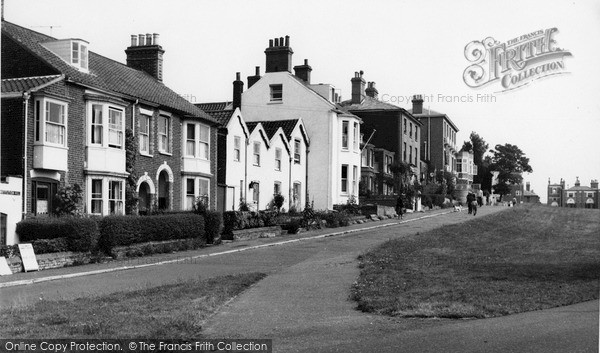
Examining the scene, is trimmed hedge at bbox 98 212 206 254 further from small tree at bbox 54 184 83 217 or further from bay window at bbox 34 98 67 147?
bay window at bbox 34 98 67 147

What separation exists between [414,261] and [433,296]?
6.36 metres

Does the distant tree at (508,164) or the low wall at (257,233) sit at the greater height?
the distant tree at (508,164)

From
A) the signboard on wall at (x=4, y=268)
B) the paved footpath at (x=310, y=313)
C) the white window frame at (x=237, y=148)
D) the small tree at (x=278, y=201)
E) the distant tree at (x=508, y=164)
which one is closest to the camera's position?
the paved footpath at (x=310, y=313)

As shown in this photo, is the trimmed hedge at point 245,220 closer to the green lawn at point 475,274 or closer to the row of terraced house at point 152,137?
the row of terraced house at point 152,137

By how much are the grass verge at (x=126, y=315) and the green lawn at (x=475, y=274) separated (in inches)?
127

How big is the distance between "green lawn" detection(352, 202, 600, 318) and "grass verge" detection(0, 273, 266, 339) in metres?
3.24

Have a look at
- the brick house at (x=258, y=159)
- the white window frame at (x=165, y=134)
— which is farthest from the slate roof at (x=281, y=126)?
the white window frame at (x=165, y=134)

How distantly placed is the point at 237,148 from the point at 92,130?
47.1ft

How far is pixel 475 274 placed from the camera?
659 inches

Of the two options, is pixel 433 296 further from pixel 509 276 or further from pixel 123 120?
pixel 123 120

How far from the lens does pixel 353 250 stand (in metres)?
25.3

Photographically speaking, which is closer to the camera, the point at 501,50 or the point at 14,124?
the point at 501,50

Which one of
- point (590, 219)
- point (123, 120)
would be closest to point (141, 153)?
point (123, 120)

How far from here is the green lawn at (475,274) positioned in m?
12.7
